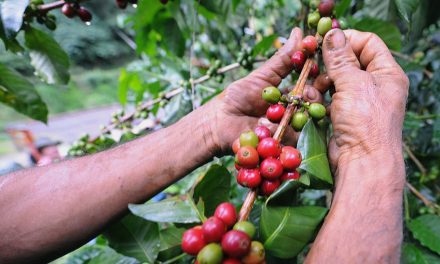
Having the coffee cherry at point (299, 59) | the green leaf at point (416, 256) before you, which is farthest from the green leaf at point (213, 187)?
the green leaf at point (416, 256)

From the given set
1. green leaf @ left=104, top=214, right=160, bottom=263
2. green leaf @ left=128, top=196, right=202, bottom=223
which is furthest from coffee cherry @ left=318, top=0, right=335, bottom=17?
green leaf @ left=104, top=214, right=160, bottom=263

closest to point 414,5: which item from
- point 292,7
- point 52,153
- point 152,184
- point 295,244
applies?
point 295,244

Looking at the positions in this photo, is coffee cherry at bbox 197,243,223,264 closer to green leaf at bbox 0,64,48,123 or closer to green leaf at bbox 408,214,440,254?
green leaf at bbox 408,214,440,254

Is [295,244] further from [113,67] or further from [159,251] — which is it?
[113,67]

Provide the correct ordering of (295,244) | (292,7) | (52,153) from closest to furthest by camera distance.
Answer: (295,244) < (292,7) < (52,153)

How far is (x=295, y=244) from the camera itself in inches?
31.8

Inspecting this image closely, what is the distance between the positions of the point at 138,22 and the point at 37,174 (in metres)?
0.95

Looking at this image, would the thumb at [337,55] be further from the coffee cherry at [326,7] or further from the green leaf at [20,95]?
the green leaf at [20,95]

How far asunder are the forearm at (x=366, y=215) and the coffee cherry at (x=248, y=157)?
20cm

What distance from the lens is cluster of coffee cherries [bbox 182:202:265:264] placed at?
695 mm

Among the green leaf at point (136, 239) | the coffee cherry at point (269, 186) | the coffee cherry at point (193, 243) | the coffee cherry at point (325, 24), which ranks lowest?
the green leaf at point (136, 239)

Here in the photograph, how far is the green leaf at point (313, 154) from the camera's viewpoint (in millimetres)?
869

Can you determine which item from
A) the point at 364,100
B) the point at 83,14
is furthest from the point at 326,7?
the point at 83,14

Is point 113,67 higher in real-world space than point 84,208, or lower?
lower
